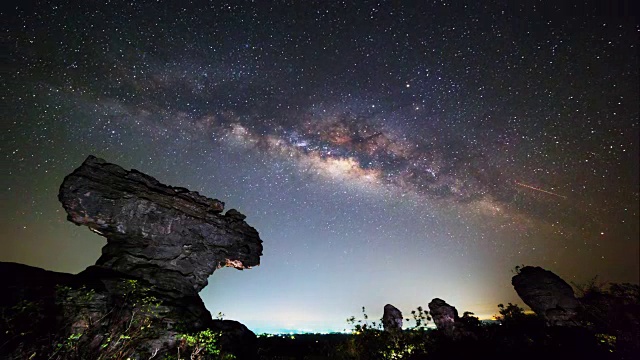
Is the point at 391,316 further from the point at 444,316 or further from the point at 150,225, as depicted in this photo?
the point at 150,225

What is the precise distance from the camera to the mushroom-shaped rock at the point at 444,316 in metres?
31.5

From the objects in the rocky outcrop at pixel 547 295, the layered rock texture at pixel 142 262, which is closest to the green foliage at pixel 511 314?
the rocky outcrop at pixel 547 295

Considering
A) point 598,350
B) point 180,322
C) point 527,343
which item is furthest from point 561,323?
point 180,322

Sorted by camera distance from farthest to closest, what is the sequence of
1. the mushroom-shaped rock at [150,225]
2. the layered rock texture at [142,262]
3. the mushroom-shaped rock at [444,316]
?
the mushroom-shaped rock at [444,316]
the mushroom-shaped rock at [150,225]
the layered rock texture at [142,262]

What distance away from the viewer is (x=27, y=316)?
14.0 metres

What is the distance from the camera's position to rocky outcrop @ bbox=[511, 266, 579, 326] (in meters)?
28.5

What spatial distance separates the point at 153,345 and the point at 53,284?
741cm

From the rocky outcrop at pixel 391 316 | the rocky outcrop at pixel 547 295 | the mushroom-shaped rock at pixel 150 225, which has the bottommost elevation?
the rocky outcrop at pixel 391 316

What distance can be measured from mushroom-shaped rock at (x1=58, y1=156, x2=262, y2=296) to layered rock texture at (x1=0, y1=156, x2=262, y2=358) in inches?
3.1

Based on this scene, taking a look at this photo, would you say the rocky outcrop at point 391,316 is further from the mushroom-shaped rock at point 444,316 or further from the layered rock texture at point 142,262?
the layered rock texture at point 142,262

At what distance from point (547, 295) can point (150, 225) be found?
137ft

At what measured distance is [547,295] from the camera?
30.2 metres

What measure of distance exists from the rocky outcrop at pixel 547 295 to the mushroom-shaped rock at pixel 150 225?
3292 cm

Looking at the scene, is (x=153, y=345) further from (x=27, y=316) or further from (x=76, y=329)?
(x=27, y=316)
